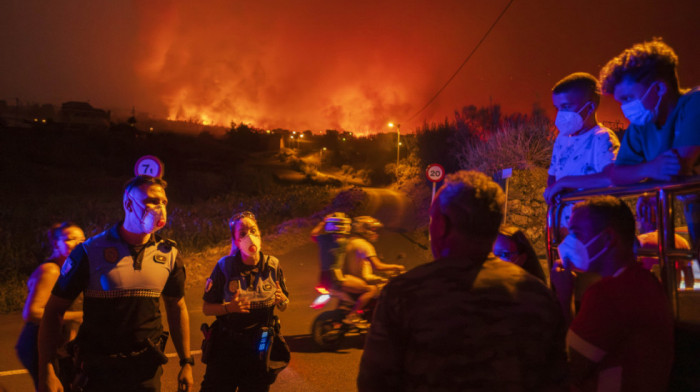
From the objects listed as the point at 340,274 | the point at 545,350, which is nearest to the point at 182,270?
the point at 545,350

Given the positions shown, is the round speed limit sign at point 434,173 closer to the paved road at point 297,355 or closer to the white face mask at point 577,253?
the paved road at point 297,355

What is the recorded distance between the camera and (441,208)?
5.20 ft

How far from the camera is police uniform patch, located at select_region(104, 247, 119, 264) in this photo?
8.73 feet

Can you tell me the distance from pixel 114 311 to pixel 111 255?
34cm

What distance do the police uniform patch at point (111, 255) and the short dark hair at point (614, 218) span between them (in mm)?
2596

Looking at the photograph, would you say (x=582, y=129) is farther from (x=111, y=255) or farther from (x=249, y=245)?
(x=111, y=255)

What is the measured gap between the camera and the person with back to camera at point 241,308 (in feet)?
10.3

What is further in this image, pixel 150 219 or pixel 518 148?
pixel 518 148

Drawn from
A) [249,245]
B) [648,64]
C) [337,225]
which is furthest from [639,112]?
[337,225]

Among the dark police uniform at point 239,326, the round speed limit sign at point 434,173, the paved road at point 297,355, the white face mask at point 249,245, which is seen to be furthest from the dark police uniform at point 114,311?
the round speed limit sign at point 434,173

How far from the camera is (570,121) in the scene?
3.17m

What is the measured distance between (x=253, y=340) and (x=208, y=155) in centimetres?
6137

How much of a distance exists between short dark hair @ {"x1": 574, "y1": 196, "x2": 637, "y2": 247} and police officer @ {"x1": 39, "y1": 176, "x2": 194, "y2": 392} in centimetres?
250

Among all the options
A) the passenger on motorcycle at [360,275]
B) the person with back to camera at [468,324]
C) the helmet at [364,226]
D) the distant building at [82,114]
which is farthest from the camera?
the distant building at [82,114]
